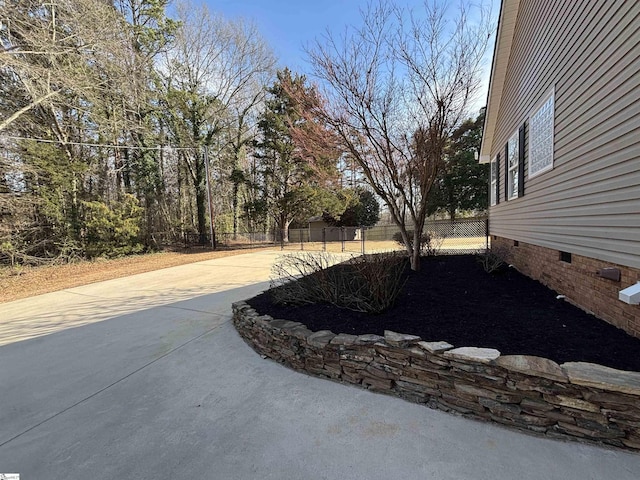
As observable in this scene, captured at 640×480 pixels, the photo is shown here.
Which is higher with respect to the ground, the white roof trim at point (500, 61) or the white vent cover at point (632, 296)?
the white roof trim at point (500, 61)

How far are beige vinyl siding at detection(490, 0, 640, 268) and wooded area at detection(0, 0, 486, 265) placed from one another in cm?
111

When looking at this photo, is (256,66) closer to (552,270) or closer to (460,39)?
(460,39)

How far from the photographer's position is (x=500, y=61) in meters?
6.55

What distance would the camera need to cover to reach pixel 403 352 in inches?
87.3

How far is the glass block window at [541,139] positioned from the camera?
4.10m

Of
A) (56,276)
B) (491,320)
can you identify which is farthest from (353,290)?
(56,276)

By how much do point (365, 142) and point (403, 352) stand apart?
3.88 meters

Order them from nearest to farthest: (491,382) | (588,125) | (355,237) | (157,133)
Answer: (491,382)
(588,125)
(157,133)
(355,237)

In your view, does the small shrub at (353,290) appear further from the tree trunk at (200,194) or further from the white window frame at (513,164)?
the tree trunk at (200,194)

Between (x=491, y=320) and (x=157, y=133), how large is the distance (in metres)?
18.3

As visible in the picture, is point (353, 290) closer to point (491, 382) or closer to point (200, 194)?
point (491, 382)

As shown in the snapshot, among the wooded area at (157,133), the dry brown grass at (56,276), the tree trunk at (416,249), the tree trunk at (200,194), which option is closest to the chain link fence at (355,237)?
the tree trunk at (200,194)

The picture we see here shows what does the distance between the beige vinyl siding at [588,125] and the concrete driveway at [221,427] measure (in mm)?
2075

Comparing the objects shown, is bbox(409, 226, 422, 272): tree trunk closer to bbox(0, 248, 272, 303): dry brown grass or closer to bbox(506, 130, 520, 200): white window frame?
bbox(506, 130, 520, 200): white window frame
